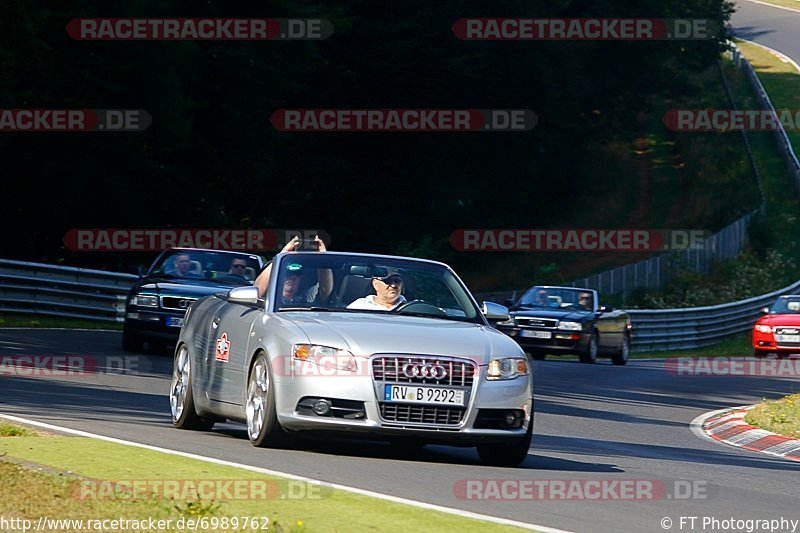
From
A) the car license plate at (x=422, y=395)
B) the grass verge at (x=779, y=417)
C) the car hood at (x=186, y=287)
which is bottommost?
the grass verge at (x=779, y=417)

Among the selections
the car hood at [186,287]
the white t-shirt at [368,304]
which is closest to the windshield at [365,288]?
the white t-shirt at [368,304]

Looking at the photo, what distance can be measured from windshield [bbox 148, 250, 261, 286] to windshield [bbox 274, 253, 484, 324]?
10.4 m

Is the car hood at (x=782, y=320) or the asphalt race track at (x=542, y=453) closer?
the asphalt race track at (x=542, y=453)

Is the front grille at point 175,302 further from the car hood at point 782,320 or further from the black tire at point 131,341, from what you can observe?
the car hood at point 782,320

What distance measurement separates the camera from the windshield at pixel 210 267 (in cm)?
2270

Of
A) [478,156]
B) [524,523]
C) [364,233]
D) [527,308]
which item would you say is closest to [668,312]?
[527,308]

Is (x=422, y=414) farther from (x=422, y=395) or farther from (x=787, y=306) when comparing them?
(x=787, y=306)

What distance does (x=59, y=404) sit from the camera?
14.1 metres

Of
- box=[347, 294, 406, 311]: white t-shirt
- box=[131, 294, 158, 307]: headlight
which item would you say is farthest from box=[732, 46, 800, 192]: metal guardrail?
box=[347, 294, 406, 311]: white t-shirt

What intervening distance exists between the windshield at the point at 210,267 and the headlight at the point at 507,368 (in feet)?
37.9

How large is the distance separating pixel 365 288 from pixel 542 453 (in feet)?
7.22

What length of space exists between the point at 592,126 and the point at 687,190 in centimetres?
524

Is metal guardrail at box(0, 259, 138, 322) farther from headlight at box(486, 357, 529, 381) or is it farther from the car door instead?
headlight at box(486, 357, 529, 381)

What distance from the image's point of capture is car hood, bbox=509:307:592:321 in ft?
96.8
